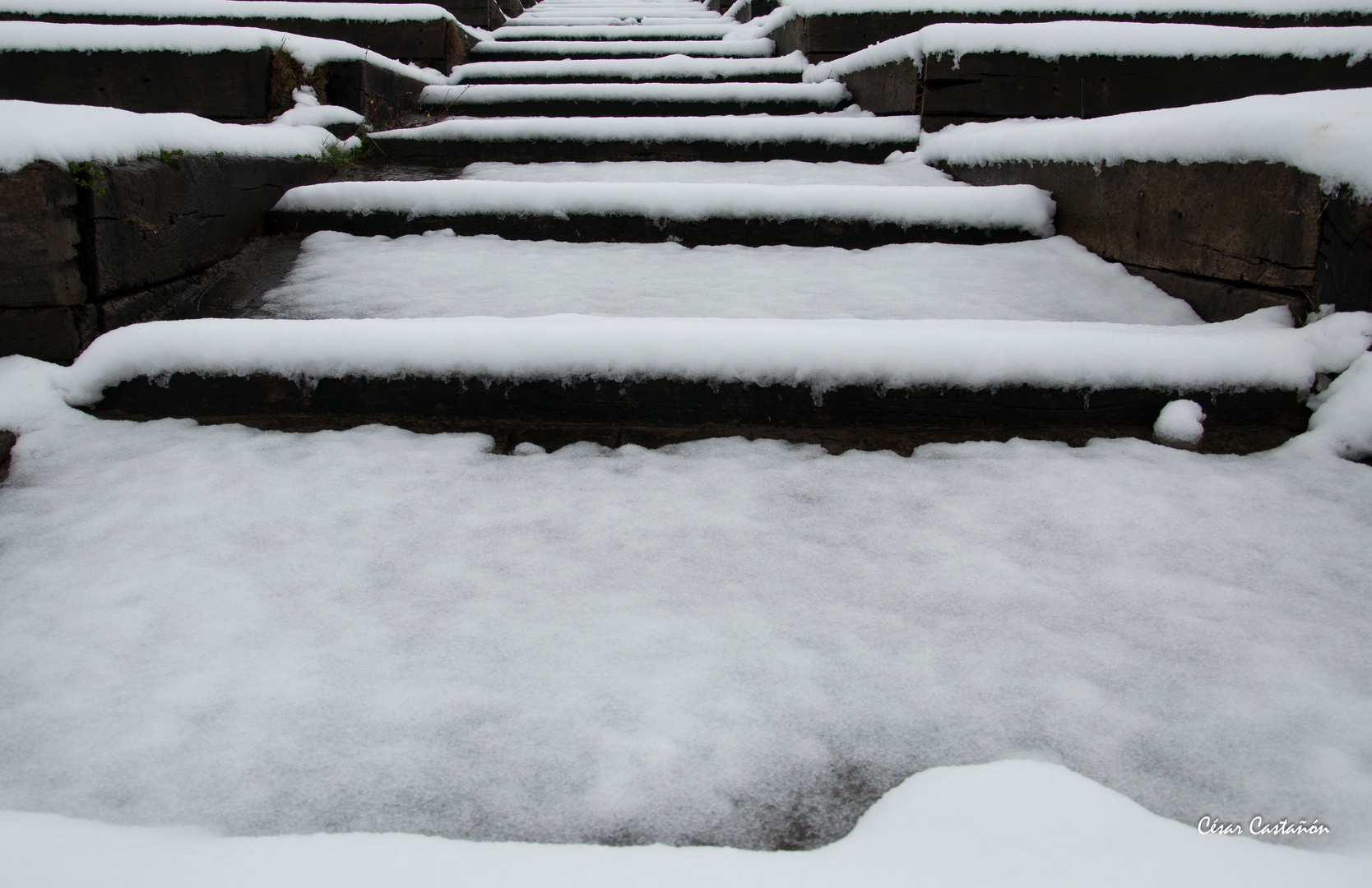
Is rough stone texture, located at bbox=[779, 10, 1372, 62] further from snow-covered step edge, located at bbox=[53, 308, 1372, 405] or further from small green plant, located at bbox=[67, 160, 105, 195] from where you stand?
small green plant, located at bbox=[67, 160, 105, 195]

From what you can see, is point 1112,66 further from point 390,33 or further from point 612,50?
point 390,33

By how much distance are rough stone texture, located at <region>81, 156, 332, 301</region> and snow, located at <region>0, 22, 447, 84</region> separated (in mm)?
766

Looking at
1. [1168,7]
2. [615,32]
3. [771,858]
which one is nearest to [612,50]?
[615,32]

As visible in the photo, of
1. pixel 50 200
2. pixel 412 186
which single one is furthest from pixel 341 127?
pixel 50 200

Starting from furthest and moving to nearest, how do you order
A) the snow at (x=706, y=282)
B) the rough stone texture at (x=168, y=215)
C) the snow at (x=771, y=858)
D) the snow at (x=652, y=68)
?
the snow at (x=652, y=68), the snow at (x=706, y=282), the rough stone texture at (x=168, y=215), the snow at (x=771, y=858)

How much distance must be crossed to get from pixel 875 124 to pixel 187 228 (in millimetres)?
2265

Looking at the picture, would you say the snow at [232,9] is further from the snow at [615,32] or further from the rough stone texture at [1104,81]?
the rough stone texture at [1104,81]

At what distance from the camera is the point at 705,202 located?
6.90ft

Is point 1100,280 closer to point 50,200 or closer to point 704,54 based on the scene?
point 50,200

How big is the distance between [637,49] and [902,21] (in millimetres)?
1743

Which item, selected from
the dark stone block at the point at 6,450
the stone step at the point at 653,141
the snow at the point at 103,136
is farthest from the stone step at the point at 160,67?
the dark stone block at the point at 6,450

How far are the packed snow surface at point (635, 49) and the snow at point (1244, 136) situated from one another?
2.74 meters

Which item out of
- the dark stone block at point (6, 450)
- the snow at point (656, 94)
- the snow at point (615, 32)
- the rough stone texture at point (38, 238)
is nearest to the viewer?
the dark stone block at point (6, 450)

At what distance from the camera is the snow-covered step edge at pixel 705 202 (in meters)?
2.08
